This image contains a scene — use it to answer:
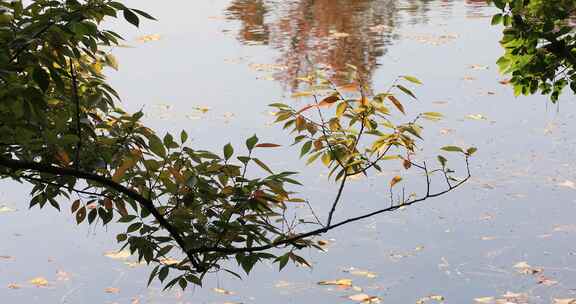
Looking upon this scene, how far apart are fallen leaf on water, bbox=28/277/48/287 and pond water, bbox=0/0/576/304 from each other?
36mm

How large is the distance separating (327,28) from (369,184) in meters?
7.21

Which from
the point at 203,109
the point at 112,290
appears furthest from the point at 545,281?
the point at 203,109

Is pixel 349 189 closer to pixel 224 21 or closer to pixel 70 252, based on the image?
pixel 70 252

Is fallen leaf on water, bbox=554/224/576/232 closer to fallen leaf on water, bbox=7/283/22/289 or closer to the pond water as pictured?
the pond water

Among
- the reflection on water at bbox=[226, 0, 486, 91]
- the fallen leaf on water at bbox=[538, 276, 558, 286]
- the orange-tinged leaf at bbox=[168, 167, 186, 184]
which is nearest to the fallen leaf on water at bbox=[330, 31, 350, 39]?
the reflection on water at bbox=[226, 0, 486, 91]

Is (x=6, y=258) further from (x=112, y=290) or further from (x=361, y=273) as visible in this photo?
(x=361, y=273)

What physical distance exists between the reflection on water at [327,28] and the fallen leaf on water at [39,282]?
482 cm

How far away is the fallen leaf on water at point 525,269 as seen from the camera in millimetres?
5180

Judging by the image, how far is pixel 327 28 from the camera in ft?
44.3

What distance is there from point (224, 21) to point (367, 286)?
31.0 ft

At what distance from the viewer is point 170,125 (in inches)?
321

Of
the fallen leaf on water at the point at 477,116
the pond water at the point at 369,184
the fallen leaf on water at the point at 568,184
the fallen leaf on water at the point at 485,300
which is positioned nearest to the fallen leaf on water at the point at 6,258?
the pond water at the point at 369,184

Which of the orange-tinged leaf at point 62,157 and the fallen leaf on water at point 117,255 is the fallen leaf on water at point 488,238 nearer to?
the fallen leaf on water at point 117,255

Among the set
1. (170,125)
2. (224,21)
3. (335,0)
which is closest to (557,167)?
(170,125)
